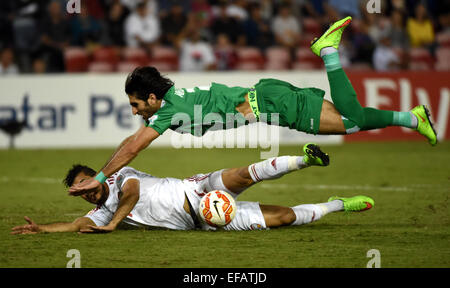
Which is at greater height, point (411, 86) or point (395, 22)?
point (395, 22)

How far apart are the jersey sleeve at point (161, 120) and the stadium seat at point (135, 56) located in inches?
367

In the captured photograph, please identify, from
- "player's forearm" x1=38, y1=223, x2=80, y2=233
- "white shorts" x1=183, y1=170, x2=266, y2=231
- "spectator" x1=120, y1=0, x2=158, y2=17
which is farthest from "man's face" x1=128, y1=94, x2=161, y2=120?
"spectator" x1=120, y1=0, x2=158, y2=17

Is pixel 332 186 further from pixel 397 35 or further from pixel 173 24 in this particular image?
pixel 397 35

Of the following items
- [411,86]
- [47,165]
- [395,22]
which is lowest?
[47,165]

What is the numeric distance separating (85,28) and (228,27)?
317cm

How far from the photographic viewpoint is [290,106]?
303 inches

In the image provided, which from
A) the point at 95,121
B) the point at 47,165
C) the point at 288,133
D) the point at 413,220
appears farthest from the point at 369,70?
the point at 413,220

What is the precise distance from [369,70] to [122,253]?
11069 mm

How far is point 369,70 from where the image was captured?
16.8m

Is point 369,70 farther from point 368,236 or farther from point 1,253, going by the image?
point 1,253

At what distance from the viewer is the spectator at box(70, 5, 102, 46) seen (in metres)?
16.8

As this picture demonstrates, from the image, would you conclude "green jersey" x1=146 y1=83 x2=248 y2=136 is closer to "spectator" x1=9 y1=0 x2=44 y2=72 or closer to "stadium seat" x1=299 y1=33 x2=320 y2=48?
"spectator" x1=9 y1=0 x2=44 y2=72

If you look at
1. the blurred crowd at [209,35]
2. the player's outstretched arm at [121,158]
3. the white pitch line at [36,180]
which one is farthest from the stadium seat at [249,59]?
the player's outstretched arm at [121,158]

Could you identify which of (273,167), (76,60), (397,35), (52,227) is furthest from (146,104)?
(397,35)
